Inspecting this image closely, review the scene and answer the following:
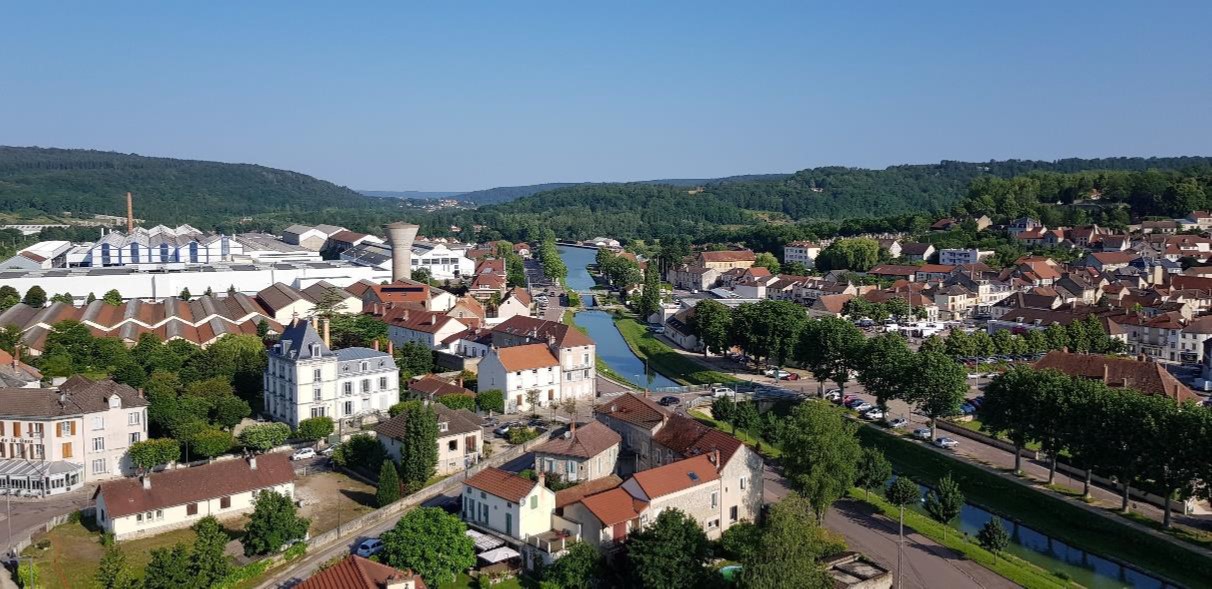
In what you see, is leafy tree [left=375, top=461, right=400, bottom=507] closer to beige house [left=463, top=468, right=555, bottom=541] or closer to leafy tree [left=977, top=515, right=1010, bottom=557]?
beige house [left=463, top=468, right=555, bottom=541]

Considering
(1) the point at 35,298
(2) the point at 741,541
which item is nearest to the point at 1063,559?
(2) the point at 741,541

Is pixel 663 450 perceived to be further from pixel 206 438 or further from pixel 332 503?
pixel 206 438

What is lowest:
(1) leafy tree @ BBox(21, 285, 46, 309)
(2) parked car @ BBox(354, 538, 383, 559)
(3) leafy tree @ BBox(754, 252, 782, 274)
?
(2) parked car @ BBox(354, 538, 383, 559)

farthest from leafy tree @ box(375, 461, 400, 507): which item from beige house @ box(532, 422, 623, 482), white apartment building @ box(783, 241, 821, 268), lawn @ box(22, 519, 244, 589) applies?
white apartment building @ box(783, 241, 821, 268)

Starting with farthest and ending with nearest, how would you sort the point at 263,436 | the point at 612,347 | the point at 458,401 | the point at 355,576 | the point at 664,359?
1. the point at 612,347
2. the point at 664,359
3. the point at 458,401
4. the point at 263,436
5. the point at 355,576

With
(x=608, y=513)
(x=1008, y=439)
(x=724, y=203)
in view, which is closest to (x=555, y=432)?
(x=608, y=513)

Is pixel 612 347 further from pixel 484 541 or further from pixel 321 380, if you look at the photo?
pixel 484 541

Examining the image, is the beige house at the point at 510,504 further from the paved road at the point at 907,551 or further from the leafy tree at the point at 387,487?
the paved road at the point at 907,551
